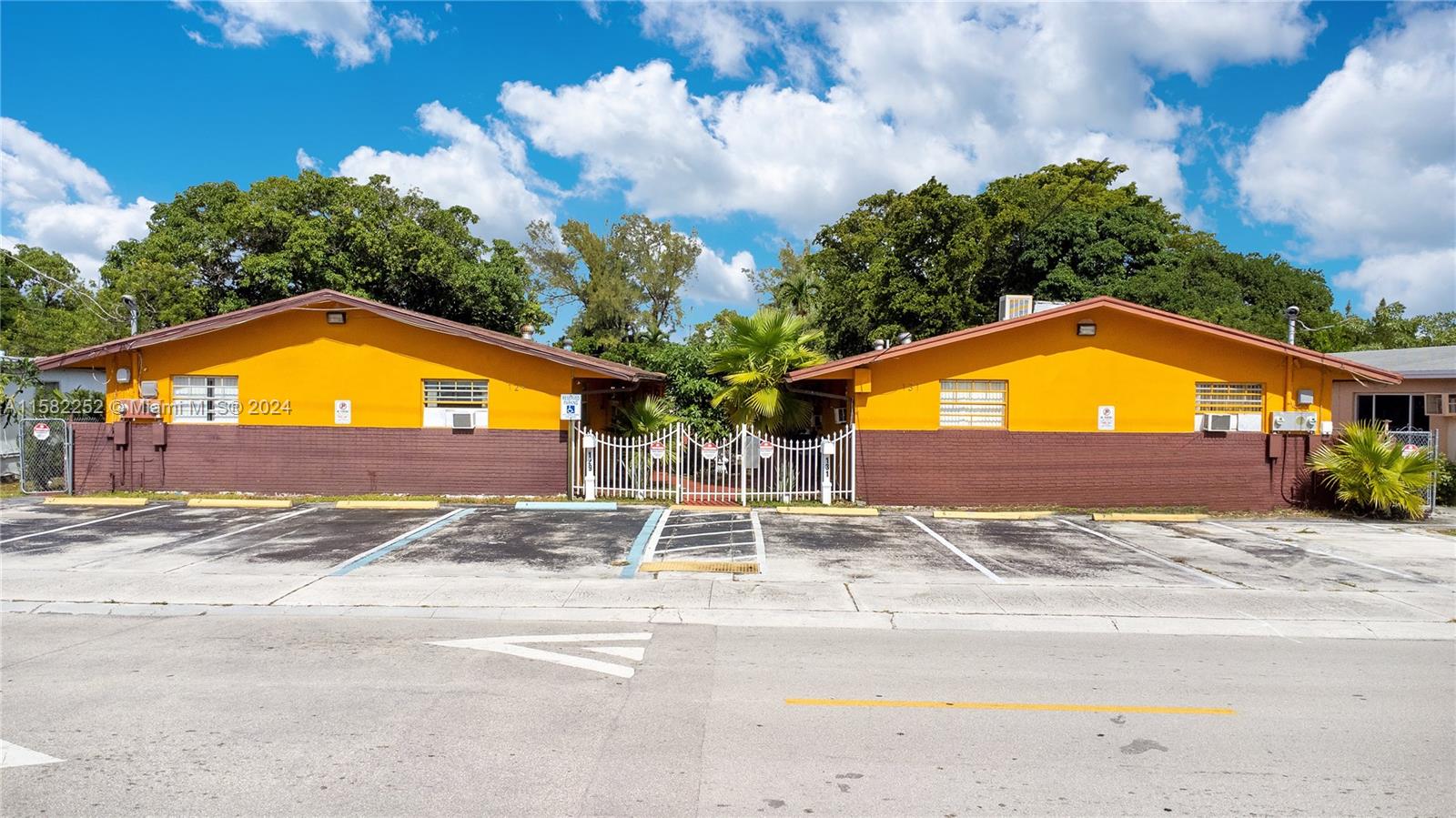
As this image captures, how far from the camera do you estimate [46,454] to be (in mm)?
19141

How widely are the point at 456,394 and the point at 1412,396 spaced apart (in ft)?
78.6

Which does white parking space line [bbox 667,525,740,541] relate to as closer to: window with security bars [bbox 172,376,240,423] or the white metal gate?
the white metal gate

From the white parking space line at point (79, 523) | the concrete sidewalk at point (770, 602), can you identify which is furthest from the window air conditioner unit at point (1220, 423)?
the white parking space line at point (79, 523)

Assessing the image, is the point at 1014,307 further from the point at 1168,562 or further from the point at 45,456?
the point at 45,456

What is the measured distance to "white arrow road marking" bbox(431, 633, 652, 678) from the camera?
728 cm

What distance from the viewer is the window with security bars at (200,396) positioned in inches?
746

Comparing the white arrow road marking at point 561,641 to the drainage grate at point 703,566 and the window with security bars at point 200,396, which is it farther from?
the window with security bars at point 200,396

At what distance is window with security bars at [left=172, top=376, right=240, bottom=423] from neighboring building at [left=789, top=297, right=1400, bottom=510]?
1242 centimetres

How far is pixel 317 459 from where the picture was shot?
18.6 meters

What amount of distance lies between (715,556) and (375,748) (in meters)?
7.17

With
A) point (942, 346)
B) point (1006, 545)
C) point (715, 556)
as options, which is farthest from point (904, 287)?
point (715, 556)

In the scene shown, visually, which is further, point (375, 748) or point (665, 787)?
point (375, 748)

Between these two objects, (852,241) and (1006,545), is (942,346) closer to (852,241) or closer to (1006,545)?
(1006,545)

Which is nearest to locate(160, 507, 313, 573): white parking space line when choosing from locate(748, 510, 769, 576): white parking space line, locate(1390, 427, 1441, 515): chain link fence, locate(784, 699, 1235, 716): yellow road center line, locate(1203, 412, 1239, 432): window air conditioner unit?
locate(748, 510, 769, 576): white parking space line
